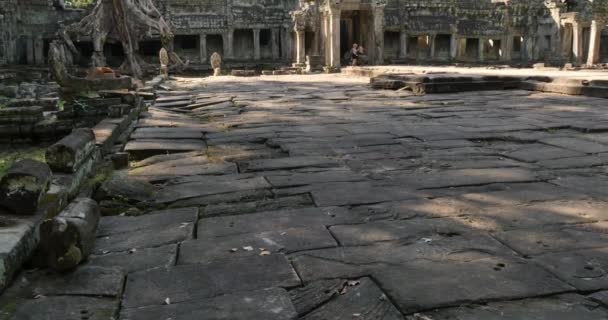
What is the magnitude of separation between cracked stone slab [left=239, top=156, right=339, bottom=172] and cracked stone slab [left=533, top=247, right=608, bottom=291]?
7.91 feet

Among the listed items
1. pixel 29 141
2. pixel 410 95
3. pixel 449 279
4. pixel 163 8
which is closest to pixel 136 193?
pixel 449 279

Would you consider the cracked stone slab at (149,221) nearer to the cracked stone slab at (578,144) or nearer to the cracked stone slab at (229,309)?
the cracked stone slab at (229,309)

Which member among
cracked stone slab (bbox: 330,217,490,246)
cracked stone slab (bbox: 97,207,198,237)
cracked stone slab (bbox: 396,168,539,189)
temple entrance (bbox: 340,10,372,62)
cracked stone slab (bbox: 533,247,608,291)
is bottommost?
cracked stone slab (bbox: 97,207,198,237)

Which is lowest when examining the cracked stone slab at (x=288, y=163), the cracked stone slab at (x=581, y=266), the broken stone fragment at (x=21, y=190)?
the cracked stone slab at (x=581, y=266)

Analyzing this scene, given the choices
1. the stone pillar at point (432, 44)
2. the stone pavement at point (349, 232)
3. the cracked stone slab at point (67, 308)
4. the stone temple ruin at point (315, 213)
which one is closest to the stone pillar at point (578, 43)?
the stone pillar at point (432, 44)

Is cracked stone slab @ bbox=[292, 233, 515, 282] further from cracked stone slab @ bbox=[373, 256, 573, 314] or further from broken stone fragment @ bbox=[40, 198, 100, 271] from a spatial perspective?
broken stone fragment @ bbox=[40, 198, 100, 271]

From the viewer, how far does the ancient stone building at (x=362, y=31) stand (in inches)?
1256

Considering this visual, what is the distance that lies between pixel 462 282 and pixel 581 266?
1.93 feet

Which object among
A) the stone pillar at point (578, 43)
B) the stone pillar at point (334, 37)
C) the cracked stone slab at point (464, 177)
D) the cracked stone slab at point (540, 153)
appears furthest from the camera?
the stone pillar at point (578, 43)

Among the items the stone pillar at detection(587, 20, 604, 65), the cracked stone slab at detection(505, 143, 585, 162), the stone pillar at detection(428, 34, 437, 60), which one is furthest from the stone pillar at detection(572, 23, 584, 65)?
the cracked stone slab at detection(505, 143, 585, 162)

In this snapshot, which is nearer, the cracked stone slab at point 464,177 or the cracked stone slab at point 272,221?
the cracked stone slab at point 272,221

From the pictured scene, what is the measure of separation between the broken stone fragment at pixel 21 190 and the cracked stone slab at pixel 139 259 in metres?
0.48

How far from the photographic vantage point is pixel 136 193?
3.95 meters

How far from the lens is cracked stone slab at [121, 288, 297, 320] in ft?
7.04
